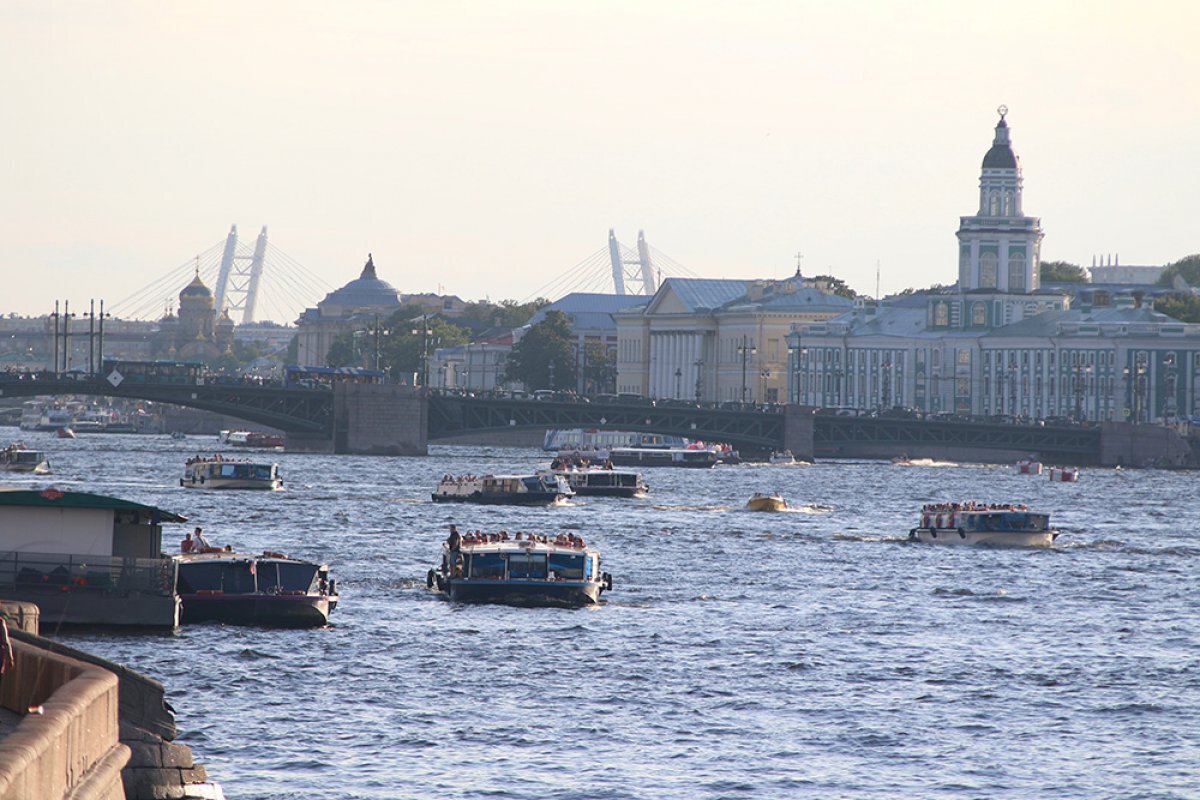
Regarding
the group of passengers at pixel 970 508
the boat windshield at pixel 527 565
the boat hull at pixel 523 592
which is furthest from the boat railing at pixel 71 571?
the group of passengers at pixel 970 508

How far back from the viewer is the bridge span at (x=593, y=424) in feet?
392

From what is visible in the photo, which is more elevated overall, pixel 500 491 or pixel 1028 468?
pixel 1028 468

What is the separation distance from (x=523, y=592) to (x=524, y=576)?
0.87ft

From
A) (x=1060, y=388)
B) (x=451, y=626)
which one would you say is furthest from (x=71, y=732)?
(x=1060, y=388)

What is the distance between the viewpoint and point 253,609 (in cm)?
3866

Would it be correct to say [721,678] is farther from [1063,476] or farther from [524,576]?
[1063,476]

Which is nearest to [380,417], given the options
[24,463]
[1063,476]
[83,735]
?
[24,463]

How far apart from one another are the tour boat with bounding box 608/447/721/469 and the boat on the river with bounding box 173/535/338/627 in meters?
91.5

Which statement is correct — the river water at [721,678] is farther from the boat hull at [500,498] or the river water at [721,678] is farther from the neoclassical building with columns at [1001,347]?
the neoclassical building with columns at [1001,347]

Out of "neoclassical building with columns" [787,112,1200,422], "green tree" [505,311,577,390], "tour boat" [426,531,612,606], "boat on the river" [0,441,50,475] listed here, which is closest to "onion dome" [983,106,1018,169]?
"neoclassical building with columns" [787,112,1200,422]

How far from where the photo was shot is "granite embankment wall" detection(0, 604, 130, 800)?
12992 millimetres

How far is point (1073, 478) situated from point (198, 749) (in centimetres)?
8938

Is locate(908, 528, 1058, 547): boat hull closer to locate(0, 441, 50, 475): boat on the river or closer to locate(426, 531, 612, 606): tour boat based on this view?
locate(426, 531, 612, 606): tour boat

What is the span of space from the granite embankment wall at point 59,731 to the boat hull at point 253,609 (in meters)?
21.7
